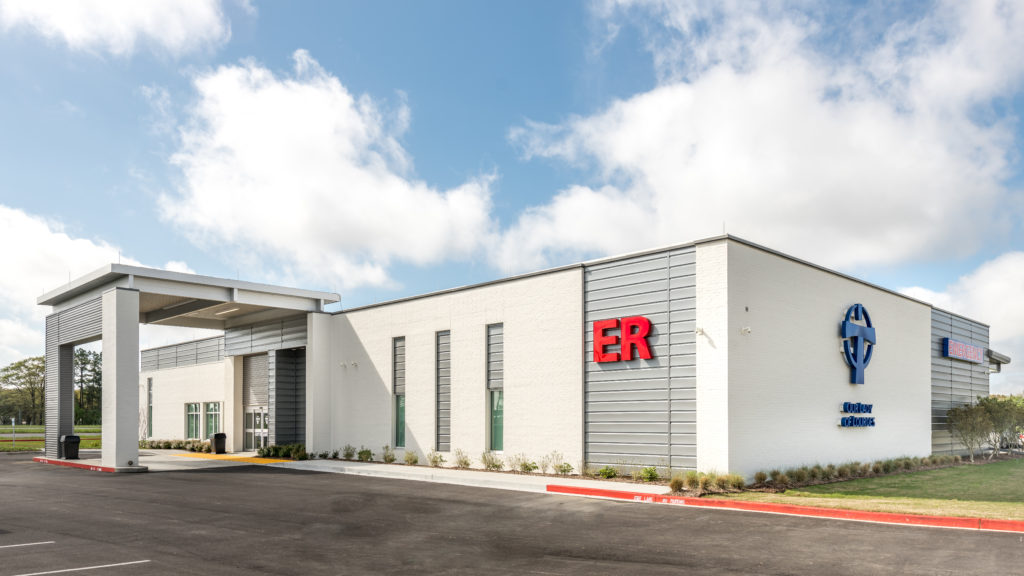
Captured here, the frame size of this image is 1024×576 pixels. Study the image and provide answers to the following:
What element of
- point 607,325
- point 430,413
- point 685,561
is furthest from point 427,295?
point 685,561

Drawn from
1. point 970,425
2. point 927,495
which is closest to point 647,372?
point 927,495

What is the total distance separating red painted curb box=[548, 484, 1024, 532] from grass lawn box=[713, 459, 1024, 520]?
0.60 metres

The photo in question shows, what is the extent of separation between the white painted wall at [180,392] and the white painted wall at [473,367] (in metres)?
10.9

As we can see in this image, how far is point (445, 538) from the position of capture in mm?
11727

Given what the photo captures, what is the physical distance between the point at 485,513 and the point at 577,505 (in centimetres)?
223

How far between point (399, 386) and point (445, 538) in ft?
53.1

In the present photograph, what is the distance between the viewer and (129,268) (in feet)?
85.7

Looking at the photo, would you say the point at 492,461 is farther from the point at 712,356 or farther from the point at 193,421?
the point at 193,421

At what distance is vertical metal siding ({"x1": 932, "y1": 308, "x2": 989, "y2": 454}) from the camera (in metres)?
29.9

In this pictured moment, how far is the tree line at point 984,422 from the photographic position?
29.7 meters

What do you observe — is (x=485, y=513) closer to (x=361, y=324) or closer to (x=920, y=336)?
(x=361, y=324)

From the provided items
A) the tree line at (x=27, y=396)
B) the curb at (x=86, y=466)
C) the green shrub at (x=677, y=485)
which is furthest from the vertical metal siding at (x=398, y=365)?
the tree line at (x=27, y=396)

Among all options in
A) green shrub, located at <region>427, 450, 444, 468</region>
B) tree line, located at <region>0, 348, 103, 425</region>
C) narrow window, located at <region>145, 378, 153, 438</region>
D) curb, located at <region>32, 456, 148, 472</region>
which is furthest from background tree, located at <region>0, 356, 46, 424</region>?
green shrub, located at <region>427, 450, 444, 468</region>

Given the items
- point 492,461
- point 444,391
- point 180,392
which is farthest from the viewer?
point 180,392
